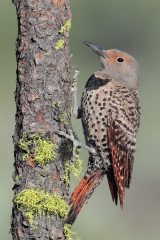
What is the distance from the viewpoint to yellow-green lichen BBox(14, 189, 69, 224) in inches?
237

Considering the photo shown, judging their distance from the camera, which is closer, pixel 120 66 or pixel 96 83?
pixel 96 83

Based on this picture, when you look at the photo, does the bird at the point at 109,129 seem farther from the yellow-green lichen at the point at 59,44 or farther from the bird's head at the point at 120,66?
the yellow-green lichen at the point at 59,44

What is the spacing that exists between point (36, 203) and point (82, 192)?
2.76 feet

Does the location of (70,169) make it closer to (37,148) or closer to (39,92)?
(37,148)

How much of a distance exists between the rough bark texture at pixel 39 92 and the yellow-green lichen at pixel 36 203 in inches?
1.4

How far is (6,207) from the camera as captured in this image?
10172 millimetres

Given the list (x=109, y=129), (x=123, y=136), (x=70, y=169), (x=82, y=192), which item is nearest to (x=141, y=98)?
(x=123, y=136)

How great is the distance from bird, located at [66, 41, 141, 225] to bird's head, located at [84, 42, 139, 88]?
0.08 meters

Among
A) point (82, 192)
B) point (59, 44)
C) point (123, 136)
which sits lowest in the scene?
point (82, 192)

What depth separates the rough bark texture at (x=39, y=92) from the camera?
6.04 m

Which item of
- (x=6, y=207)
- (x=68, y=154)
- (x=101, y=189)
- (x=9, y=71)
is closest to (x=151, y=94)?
(x=9, y=71)

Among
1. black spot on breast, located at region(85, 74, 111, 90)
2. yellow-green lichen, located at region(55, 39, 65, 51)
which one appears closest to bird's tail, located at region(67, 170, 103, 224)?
black spot on breast, located at region(85, 74, 111, 90)

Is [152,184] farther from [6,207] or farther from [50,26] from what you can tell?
[50,26]

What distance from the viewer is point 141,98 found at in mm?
13273
